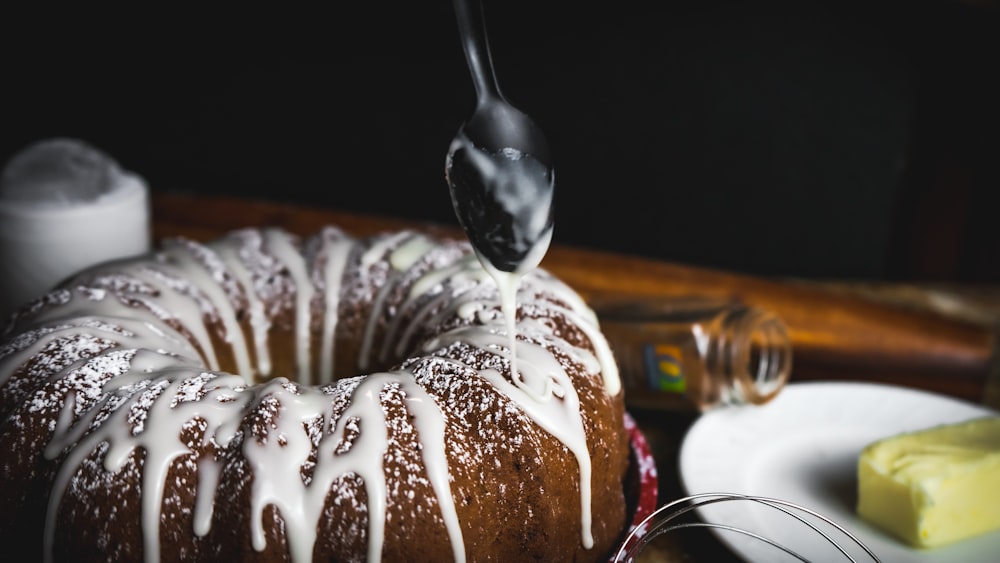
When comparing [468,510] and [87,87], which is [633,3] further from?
[468,510]

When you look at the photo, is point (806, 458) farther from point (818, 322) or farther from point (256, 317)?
point (256, 317)

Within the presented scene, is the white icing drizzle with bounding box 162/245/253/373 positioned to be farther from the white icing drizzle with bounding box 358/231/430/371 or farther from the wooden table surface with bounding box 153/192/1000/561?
the wooden table surface with bounding box 153/192/1000/561

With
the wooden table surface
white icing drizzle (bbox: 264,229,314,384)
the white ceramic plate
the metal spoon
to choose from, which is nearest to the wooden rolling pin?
the wooden table surface

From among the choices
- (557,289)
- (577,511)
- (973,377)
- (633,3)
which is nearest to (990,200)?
(973,377)

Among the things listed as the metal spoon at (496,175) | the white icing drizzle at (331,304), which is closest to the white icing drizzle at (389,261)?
the white icing drizzle at (331,304)

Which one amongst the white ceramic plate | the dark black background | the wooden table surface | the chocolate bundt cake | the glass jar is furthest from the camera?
the dark black background

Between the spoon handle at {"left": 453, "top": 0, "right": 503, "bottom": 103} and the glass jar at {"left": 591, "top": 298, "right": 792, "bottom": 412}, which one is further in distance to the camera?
the glass jar at {"left": 591, "top": 298, "right": 792, "bottom": 412}
